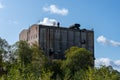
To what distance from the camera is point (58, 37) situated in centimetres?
10950

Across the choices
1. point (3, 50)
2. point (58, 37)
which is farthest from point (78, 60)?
point (58, 37)

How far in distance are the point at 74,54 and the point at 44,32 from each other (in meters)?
26.7

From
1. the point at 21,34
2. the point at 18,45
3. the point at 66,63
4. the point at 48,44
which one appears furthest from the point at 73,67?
the point at 21,34

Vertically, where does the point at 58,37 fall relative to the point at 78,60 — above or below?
above

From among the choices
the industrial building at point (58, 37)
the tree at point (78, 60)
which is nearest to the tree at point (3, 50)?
the tree at point (78, 60)

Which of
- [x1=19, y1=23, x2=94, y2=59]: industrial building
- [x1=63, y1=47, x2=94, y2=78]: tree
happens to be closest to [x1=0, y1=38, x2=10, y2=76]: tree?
[x1=63, y1=47, x2=94, y2=78]: tree

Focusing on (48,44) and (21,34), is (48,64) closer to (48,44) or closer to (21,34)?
(48,44)

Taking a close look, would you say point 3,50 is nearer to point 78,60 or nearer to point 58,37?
point 78,60

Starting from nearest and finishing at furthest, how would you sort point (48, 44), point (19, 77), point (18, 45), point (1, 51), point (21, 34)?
1. point (19, 77)
2. point (1, 51)
3. point (18, 45)
4. point (48, 44)
5. point (21, 34)

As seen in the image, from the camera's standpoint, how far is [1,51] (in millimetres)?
71438

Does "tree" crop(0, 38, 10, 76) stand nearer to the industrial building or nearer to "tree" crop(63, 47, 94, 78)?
"tree" crop(63, 47, 94, 78)

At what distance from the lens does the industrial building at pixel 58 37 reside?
106 metres

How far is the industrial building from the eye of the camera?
10600cm

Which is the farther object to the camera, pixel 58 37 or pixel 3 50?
pixel 58 37
